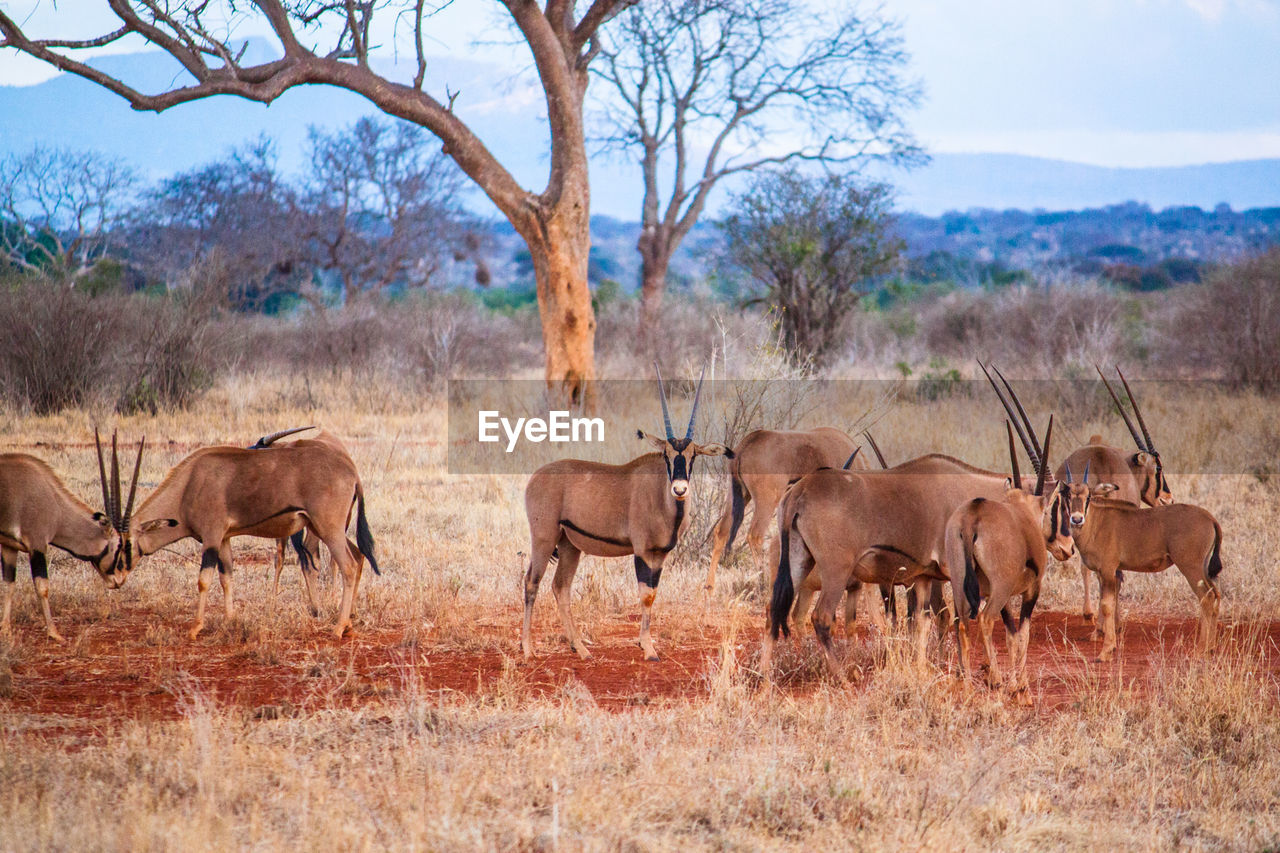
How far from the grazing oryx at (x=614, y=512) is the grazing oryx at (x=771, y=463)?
5.45 ft

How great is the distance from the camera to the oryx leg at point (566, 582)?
702cm

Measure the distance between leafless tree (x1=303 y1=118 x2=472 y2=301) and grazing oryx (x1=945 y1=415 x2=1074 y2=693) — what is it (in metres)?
32.4

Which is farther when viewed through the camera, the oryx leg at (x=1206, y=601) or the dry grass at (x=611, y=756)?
the oryx leg at (x=1206, y=601)

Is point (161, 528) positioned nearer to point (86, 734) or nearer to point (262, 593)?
point (262, 593)

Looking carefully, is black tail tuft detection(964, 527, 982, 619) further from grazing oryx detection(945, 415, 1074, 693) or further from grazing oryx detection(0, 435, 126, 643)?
grazing oryx detection(0, 435, 126, 643)

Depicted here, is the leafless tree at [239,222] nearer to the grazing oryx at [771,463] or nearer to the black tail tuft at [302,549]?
the black tail tuft at [302,549]

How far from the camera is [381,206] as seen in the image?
40.7m

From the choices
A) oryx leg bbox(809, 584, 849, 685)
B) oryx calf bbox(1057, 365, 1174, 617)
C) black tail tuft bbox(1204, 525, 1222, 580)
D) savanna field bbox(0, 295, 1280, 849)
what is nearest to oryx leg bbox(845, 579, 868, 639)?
savanna field bbox(0, 295, 1280, 849)

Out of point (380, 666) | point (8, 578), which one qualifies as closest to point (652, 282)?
point (8, 578)

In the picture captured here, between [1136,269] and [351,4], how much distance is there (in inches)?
1590

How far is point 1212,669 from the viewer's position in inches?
232

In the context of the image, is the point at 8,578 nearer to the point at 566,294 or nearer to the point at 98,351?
the point at 566,294

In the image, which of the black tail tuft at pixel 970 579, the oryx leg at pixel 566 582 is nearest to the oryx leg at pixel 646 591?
the oryx leg at pixel 566 582

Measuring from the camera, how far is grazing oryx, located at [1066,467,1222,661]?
6777mm
